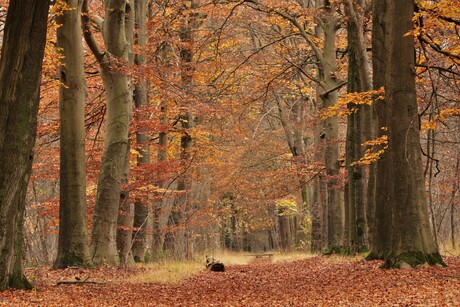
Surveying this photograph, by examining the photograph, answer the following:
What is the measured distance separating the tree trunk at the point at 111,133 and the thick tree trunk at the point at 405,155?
22.1ft

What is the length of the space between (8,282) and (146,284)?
12.2ft

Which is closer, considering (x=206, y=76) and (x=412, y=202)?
(x=412, y=202)

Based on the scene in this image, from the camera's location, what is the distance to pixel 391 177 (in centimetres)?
1102

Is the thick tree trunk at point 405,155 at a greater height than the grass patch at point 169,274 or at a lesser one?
greater

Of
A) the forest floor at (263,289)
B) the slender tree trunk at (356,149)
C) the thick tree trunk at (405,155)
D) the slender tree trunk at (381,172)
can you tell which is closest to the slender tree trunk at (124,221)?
the forest floor at (263,289)

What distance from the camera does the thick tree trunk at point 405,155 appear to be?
10.5 metres

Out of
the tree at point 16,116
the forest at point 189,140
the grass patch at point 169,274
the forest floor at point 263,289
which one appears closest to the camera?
the forest floor at point 263,289

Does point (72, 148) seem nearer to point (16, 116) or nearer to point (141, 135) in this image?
point (16, 116)

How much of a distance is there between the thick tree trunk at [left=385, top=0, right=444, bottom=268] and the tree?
628cm

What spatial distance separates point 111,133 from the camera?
48.4ft

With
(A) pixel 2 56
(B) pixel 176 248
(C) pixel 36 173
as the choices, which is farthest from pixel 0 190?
(B) pixel 176 248

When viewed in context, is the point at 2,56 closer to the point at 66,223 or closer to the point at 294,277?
the point at 66,223

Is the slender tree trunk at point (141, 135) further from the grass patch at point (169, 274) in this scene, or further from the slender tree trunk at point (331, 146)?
the slender tree trunk at point (331, 146)

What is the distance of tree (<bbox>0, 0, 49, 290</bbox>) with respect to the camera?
8320mm
